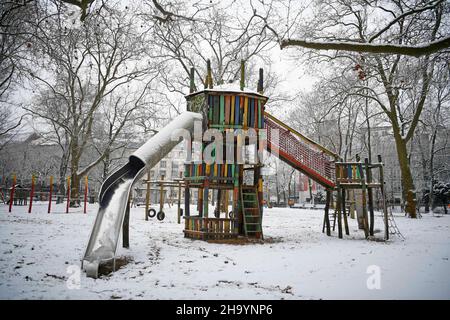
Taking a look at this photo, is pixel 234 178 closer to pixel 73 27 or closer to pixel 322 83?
pixel 73 27

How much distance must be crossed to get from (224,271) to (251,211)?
5.13 m

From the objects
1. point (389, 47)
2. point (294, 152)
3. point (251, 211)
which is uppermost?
point (389, 47)

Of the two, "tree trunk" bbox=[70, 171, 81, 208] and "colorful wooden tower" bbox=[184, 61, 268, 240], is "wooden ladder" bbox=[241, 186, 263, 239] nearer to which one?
"colorful wooden tower" bbox=[184, 61, 268, 240]

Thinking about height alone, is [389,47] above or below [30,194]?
above

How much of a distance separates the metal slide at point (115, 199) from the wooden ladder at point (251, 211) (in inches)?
132

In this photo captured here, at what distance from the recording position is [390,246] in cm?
994

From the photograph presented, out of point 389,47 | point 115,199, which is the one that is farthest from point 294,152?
point 115,199

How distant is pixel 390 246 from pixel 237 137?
6180 millimetres

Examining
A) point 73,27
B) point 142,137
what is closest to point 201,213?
point 73,27

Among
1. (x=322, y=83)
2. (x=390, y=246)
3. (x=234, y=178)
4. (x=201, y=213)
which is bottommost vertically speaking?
(x=390, y=246)

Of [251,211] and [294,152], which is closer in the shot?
[251,211]

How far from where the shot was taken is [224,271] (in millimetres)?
6211

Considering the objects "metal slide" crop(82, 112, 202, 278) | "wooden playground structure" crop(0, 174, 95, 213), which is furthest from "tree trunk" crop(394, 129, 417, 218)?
"wooden playground structure" crop(0, 174, 95, 213)

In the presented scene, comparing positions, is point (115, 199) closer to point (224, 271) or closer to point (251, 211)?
point (224, 271)
